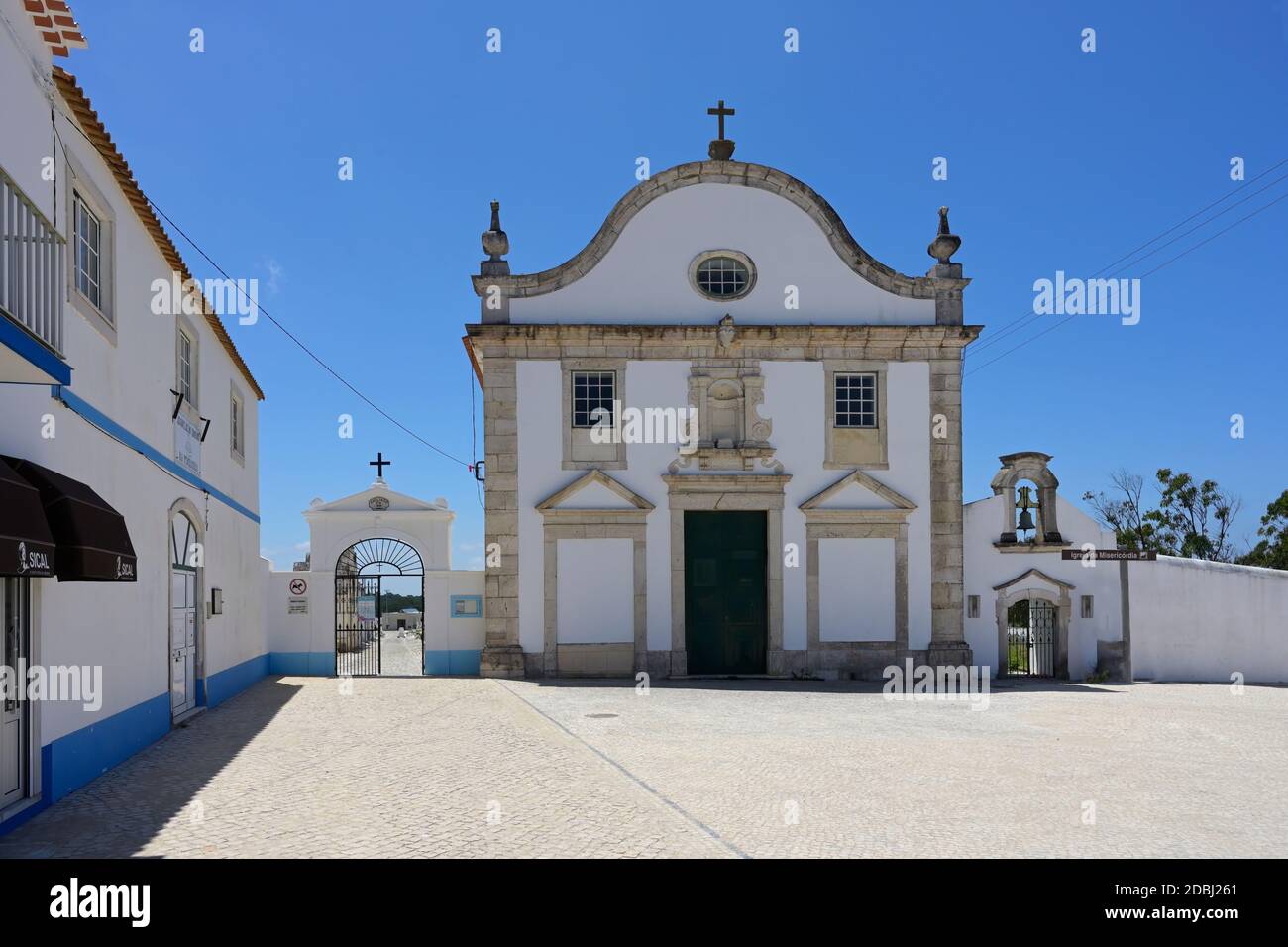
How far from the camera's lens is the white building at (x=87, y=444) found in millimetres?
7078

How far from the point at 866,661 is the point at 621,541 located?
4829mm

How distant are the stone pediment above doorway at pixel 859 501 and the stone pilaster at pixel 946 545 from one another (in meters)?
0.62

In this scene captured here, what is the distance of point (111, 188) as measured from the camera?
33.1ft

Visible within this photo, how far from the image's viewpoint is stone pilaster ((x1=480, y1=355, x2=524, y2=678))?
59.3 ft

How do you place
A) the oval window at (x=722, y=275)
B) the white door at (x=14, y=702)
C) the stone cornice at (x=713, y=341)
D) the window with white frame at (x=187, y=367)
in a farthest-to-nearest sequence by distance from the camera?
1. the oval window at (x=722, y=275)
2. the stone cornice at (x=713, y=341)
3. the window with white frame at (x=187, y=367)
4. the white door at (x=14, y=702)

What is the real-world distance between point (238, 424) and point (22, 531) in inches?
466

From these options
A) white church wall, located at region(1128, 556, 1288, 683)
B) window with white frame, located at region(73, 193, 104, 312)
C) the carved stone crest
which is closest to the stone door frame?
the carved stone crest

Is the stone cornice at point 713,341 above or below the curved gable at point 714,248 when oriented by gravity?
below

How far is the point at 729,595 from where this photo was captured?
18656mm

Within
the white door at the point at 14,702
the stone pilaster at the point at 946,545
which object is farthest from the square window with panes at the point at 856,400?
the white door at the point at 14,702

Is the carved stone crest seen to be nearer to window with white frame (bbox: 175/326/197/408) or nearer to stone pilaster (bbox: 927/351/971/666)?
stone pilaster (bbox: 927/351/971/666)

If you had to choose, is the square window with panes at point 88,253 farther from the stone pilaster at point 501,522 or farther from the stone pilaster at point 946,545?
the stone pilaster at point 946,545

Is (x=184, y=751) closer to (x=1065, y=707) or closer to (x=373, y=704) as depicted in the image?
(x=373, y=704)

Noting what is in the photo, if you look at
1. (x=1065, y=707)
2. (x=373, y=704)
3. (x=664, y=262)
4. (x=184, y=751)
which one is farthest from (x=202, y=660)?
(x=1065, y=707)
